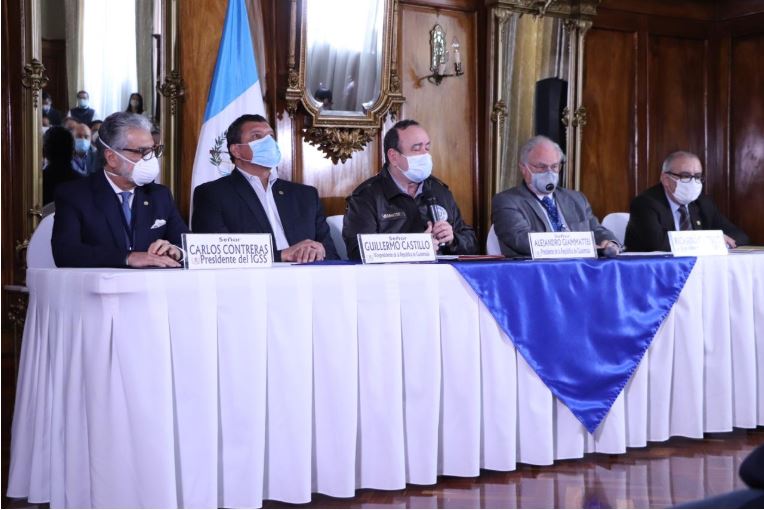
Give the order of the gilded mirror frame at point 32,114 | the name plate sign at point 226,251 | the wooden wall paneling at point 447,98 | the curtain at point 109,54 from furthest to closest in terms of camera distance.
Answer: the wooden wall paneling at point 447,98
the curtain at point 109,54
the gilded mirror frame at point 32,114
the name plate sign at point 226,251

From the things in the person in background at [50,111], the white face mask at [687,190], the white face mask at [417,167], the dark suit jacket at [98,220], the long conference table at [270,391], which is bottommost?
the long conference table at [270,391]

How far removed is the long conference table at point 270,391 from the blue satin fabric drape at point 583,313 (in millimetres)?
51

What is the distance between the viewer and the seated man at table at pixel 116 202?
3141mm

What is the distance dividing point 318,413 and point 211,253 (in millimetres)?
574

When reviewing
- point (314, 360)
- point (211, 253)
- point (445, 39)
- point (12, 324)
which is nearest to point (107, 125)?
point (211, 253)

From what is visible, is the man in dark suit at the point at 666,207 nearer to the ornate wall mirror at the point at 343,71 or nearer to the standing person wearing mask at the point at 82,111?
the ornate wall mirror at the point at 343,71

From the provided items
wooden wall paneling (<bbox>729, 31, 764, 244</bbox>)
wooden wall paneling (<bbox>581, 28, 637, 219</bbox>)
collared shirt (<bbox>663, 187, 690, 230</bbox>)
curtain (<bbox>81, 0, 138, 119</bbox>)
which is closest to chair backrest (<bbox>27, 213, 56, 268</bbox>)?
curtain (<bbox>81, 0, 138, 119</bbox>)

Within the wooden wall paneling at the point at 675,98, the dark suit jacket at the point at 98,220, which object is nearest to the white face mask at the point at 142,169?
the dark suit jacket at the point at 98,220

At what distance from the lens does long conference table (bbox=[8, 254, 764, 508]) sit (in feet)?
7.97

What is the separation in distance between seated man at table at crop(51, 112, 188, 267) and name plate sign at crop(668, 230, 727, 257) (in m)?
1.87

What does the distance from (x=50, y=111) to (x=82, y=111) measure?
15 cm

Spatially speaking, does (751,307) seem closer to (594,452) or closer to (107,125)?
(594,452)

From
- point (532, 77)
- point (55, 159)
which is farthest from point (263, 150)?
point (532, 77)

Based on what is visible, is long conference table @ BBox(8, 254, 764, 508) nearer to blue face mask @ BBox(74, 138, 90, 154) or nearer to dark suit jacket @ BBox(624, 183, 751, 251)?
dark suit jacket @ BBox(624, 183, 751, 251)
